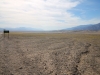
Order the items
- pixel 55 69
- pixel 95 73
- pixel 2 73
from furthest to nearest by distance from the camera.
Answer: pixel 55 69
pixel 95 73
pixel 2 73

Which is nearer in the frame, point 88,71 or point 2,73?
point 2,73

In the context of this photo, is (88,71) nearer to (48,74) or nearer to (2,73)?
(48,74)

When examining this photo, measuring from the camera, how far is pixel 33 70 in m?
9.30

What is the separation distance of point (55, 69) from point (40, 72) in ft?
4.20

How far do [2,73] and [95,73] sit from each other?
5832 mm

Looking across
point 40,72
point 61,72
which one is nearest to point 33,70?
point 40,72

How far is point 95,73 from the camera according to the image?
358 inches

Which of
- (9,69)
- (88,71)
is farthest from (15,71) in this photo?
(88,71)

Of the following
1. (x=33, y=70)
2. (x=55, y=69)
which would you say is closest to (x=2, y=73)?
(x=33, y=70)

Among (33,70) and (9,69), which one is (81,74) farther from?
(9,69)

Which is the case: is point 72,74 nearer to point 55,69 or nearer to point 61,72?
point 61,72

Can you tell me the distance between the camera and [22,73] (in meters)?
8.68

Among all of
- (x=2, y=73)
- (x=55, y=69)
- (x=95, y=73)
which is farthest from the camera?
(x=55, y=69)

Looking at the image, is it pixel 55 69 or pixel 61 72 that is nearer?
pixel 61 72
